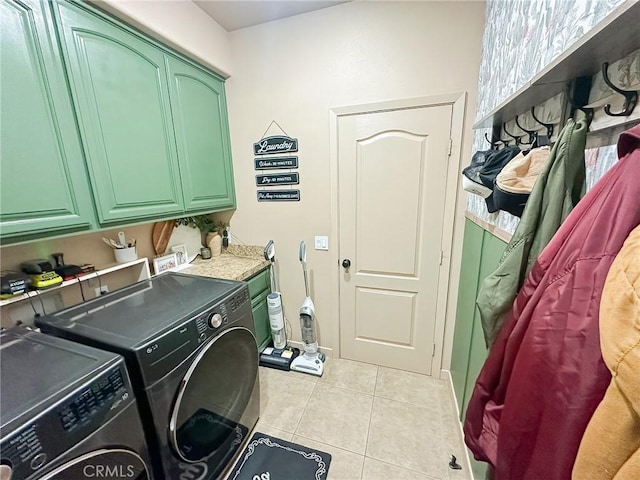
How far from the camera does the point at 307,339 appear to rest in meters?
2.10

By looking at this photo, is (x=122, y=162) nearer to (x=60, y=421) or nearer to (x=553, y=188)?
(x=60, y=421)

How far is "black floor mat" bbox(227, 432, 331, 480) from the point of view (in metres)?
1.32

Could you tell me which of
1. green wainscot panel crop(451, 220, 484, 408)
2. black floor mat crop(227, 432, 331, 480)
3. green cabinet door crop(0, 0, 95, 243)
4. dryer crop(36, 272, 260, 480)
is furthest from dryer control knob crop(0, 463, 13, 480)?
green wainscot panel crop(451, 220, 484, 408)

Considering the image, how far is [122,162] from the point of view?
1.30m

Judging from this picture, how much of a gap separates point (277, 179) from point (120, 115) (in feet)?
3.32

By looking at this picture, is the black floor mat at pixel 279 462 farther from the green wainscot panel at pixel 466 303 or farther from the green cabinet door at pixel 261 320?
the green wainscot panel at pixel 466 303

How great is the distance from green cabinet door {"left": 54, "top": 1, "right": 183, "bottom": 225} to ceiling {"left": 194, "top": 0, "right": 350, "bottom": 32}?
0.55m

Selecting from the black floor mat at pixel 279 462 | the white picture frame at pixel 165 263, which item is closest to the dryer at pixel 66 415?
the black floor mat at pixel 279 462

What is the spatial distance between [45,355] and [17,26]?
1.19m

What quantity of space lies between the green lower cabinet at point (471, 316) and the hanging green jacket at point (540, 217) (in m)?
0.34

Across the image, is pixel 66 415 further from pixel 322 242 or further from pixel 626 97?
pixel 322 242

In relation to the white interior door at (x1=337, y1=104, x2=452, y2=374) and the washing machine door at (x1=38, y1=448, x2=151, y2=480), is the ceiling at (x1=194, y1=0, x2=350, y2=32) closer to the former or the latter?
the white interior door at (x1=337, y1=104, x2=452, y2=374)

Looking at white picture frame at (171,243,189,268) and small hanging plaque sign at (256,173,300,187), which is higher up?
small hanging plaque sign at (256,173,300,187)

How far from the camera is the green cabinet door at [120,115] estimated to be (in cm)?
112
